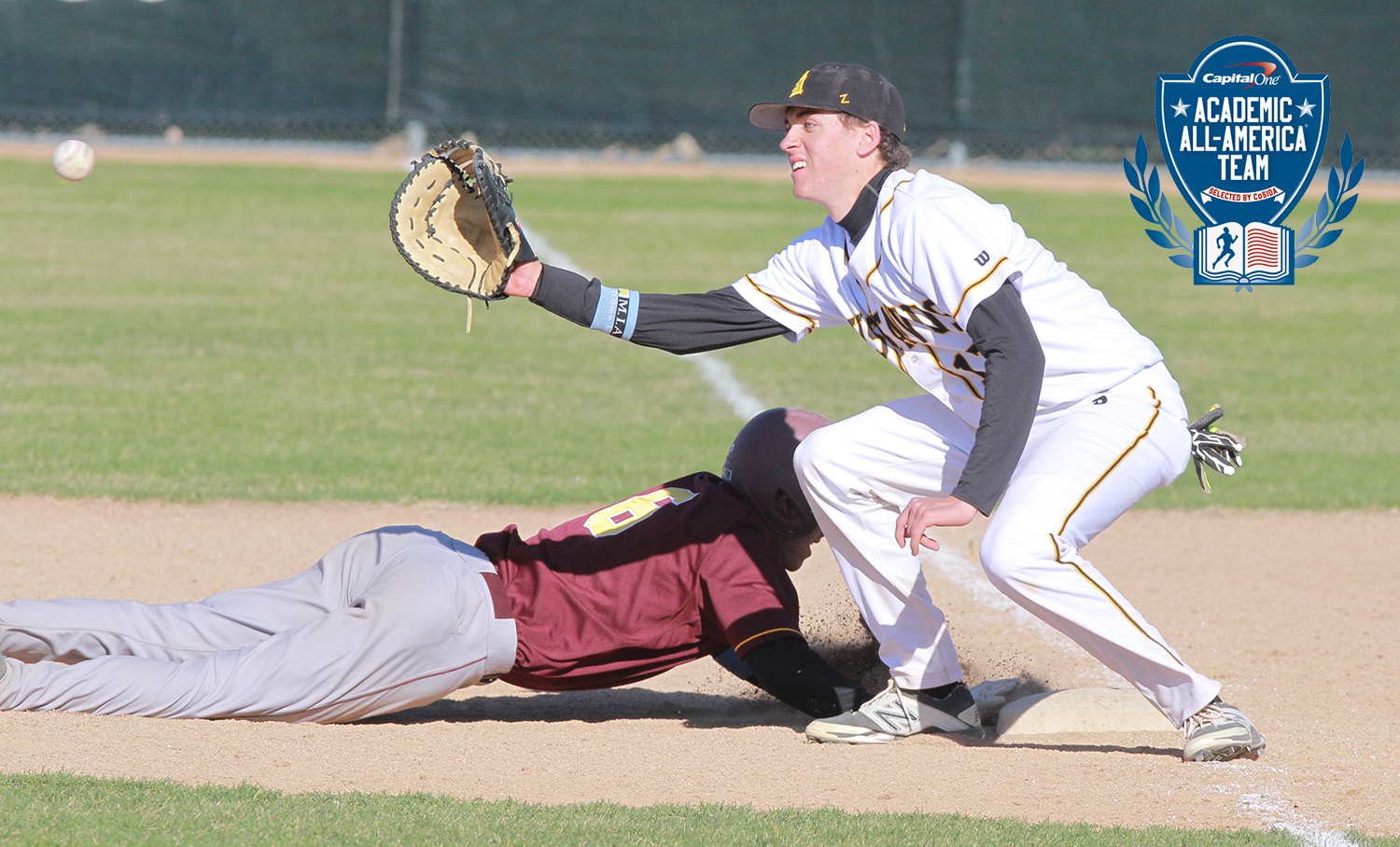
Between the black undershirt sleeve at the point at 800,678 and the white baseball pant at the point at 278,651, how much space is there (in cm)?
64

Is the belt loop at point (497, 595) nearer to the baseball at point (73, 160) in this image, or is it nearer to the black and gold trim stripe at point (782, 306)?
the black and gold trim stripe at point (782, 306)

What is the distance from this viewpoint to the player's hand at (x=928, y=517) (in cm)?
351

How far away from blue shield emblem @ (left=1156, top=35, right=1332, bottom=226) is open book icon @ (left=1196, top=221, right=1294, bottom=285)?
0.38 ft

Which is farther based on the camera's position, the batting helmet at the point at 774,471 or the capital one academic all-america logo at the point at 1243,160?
the capital one academic all-america logo at the point at 1243,160

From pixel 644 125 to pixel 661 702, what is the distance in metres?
13.9

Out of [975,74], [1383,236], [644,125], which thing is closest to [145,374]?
[644,125]

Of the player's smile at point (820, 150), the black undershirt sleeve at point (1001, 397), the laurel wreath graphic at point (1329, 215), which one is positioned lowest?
the laurel wreath graphic at point (1329, 215)

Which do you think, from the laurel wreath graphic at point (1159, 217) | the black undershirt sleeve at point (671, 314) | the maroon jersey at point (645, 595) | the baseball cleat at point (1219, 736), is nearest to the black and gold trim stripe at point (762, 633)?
the maroon jersey at point (645, 595)

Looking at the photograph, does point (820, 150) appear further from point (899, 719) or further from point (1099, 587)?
point (899, 719)

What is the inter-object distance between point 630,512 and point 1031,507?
1.08 meters

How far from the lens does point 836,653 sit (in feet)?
15.5

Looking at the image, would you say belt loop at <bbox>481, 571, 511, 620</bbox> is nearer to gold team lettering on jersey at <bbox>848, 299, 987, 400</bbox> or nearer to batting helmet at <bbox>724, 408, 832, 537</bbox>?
batting helmet at <bbox>724, 408, 832, 537</bbox>

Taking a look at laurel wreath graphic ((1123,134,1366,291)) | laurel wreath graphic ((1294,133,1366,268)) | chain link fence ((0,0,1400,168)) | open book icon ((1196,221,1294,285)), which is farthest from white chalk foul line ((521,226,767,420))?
chain link fence ((0,0,1400,168))

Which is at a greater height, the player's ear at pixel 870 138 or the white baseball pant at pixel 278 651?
the player's ear at pixel 870 138
